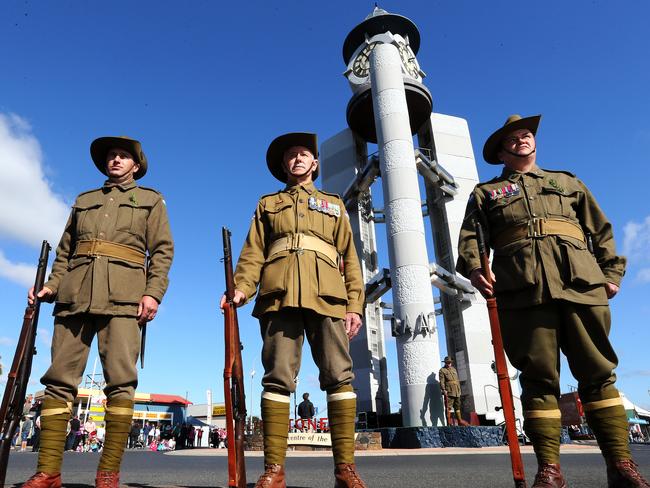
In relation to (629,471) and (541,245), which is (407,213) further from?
(629,471)

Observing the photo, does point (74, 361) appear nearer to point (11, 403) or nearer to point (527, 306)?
point (11, 403)

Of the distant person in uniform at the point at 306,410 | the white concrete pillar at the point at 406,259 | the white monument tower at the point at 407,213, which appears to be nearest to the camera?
the distant person in uniform at the point at 306,410

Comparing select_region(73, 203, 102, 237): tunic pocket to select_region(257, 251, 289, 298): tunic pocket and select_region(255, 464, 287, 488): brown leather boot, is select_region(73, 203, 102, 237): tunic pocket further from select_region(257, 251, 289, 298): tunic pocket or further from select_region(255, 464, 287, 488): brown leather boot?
select_region(255, 464, 287, 488): brown leather boot

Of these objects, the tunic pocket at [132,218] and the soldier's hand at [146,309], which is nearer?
the soldier's hand at [146,309]

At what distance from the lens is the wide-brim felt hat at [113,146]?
12.1 feet

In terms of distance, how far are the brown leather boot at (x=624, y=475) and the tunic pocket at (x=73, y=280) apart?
3.33 metres

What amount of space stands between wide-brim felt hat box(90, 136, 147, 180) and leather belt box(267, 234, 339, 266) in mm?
1342

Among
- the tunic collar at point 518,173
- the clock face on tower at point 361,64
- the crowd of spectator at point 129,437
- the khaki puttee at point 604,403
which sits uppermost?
the clock face on tower at point 361,64

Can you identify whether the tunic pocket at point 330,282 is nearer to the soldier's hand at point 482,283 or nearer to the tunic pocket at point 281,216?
the tunic pocket at point 281,216

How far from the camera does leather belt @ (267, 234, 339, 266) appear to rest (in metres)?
3.24

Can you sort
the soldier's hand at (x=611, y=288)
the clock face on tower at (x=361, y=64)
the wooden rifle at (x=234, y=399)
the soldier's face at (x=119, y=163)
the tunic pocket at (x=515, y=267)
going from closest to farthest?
the wooden rifle at (x=234, y=399), the tunic pocket at (x=515, y=267), the soldier's hand at (x=611, y=288), the soldier's face at (x=119, y=163), the clock face on tower at (x=361, y=64)

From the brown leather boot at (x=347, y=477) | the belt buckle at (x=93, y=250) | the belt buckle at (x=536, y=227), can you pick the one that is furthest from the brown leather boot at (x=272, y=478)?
the belt buckle at (x=536, y=227)

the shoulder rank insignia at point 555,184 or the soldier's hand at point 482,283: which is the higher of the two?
the shoulder rank insignia at point 555,184

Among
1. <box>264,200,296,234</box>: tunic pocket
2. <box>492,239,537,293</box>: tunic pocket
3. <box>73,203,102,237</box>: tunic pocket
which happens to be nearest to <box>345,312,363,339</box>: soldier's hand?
<box>264,200,296,234</box>: tunic pocket
